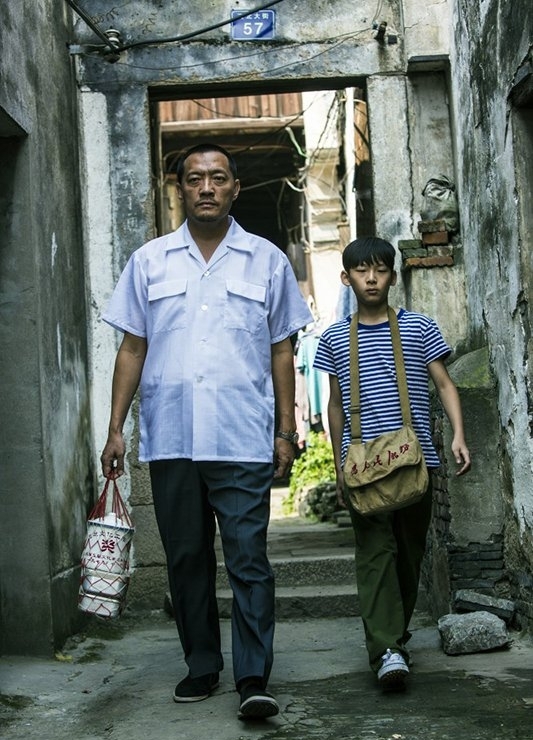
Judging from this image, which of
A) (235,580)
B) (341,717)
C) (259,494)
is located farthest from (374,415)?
(341,717)

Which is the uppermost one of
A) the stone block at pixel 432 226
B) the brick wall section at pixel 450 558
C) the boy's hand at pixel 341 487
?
the stone block at pixel 432 226

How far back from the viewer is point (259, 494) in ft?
12.5

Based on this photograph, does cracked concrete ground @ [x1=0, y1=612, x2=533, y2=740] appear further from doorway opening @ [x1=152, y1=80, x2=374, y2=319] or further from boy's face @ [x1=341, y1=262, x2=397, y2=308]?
doorway opening @ [x1=152, y1=80, x2=374, y2=319]

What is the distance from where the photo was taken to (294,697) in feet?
12.7

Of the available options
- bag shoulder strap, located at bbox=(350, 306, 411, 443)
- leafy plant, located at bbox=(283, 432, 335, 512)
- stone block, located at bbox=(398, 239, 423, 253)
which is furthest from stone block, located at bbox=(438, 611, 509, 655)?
leafy plant, located at bbox=(283, 432, 335, 512)

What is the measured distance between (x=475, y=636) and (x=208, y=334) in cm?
183

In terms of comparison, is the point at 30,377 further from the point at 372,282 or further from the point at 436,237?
the point at 436,237

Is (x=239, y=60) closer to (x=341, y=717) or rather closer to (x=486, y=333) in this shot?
(x=486, y=333)

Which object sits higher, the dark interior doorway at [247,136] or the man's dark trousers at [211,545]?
the dark interior doorway at [247,136]

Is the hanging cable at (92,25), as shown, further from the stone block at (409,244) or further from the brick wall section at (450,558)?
the brick wall section at (450,558)

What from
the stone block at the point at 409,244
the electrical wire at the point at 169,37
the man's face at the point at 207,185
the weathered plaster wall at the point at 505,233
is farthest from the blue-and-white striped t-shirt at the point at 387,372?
the electrical wire at the point at 169,37

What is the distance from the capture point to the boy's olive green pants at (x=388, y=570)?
3990mm

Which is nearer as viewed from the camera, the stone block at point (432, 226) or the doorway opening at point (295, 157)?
the stone block at point (432, 226)

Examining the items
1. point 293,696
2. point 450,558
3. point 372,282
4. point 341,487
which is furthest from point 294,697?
point 372,282
